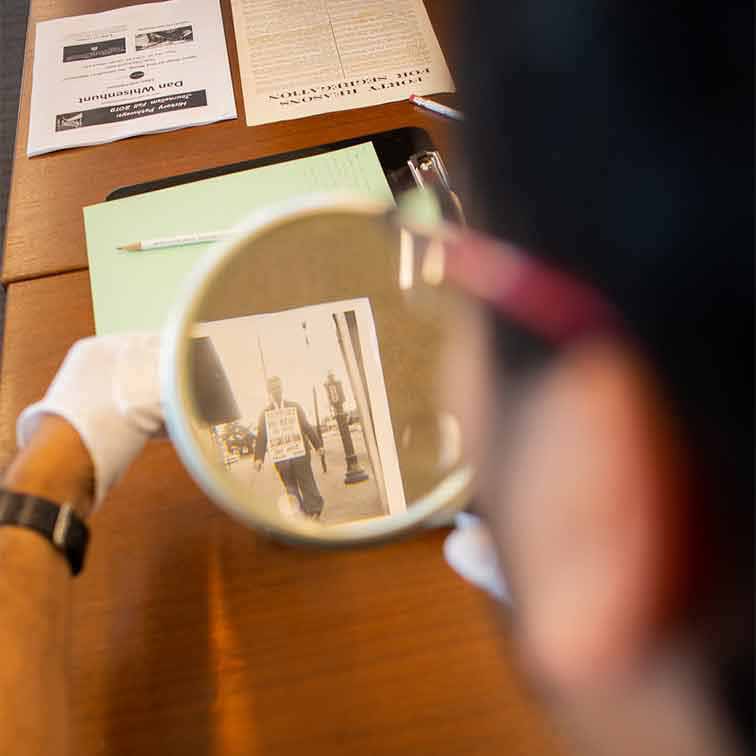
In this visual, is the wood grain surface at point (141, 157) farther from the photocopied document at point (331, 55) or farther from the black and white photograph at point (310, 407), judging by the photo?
the black and white photograph at point (310, 407)

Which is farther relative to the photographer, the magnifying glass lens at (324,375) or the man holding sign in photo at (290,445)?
the man holding sign in photo at (290,445)

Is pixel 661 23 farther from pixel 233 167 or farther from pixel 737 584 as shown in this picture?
pixel 233 167

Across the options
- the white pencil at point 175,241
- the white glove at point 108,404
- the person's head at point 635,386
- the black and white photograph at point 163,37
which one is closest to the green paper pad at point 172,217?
the white pencil at point 175,241

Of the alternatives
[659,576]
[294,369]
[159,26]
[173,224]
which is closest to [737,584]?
[659,576]

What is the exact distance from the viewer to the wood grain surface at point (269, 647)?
0.43 m

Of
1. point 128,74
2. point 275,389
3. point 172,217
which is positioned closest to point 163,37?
point 128,74

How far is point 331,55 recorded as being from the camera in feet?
2.61

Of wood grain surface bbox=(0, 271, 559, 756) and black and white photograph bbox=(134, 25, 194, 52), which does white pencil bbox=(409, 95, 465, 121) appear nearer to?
black and white photograph bbox=(134, 25, 194, 52)

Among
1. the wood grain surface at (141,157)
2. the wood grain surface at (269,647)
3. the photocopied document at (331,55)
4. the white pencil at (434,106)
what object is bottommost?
the wood grain surface at (269,647)

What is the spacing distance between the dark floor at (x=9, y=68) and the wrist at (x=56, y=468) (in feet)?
4.30

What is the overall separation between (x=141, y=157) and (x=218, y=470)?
0.53m

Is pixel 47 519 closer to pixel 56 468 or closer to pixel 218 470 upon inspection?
pixel 56 468

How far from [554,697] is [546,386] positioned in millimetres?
108

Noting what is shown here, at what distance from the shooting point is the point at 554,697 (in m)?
0.23
